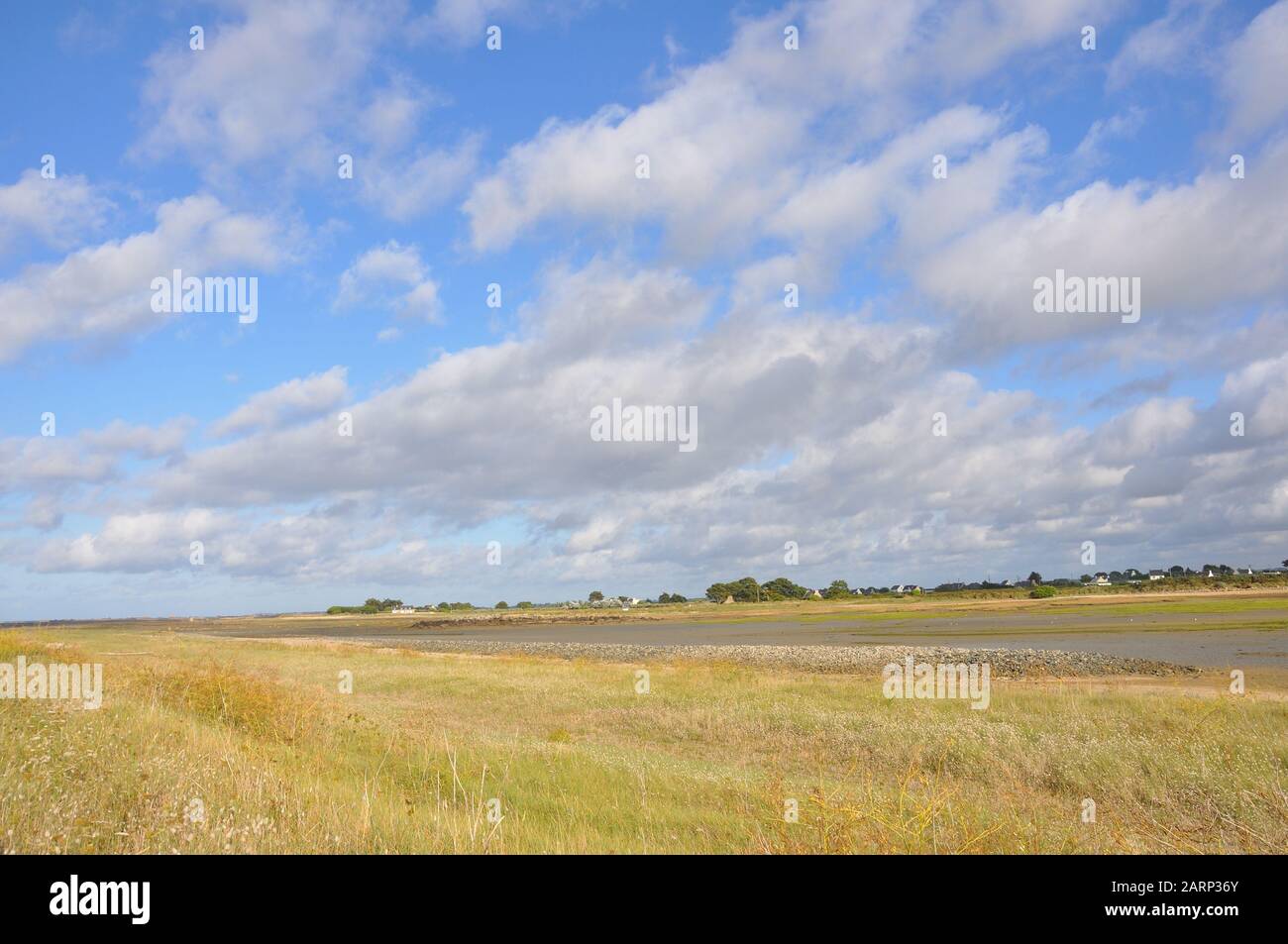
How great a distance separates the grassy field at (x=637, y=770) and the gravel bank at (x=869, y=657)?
10046mm

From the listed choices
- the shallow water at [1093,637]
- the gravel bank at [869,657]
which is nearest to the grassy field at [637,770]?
the gravel bank at [869,657]

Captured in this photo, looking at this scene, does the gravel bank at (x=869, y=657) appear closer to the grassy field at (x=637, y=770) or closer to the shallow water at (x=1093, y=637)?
the shallow water at (x=1093, y=637)

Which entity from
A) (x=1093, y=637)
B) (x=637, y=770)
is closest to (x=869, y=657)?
(x=1093, y=637)

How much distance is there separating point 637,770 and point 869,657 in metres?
40.2

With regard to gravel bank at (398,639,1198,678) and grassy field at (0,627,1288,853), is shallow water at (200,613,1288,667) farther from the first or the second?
grassy field at (0,627,1288,853)

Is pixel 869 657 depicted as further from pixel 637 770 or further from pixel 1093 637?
pixel 637 770

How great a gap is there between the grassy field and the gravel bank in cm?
Answer: 1005

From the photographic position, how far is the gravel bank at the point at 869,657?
40.4 meters

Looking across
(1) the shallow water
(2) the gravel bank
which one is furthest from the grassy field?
(1) the shallow water

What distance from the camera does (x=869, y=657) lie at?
50.8 meters
